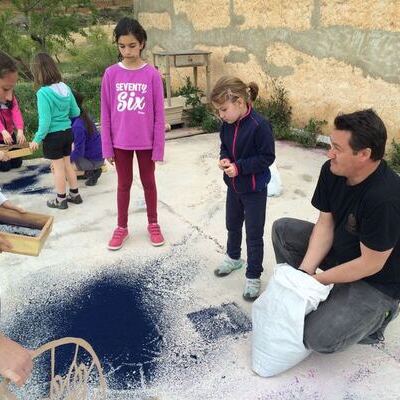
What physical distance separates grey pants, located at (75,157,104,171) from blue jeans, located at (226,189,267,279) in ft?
6.99

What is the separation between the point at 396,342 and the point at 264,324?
770 mm

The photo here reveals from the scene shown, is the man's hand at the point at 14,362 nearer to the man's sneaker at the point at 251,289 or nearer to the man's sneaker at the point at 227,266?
the man's sneaker at the point at 251,289

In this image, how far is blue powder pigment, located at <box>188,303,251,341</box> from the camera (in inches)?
98.4

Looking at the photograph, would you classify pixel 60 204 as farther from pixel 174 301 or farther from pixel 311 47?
pixel 311 47

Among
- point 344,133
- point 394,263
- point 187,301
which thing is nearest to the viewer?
point 344,133

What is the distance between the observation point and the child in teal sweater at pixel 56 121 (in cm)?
372

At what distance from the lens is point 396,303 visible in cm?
216

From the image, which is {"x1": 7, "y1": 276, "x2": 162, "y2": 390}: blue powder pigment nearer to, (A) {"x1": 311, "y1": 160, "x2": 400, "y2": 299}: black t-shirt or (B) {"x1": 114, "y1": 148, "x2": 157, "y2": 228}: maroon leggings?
(B) {"x1": 114, "y1": 148, "x2": 157, "y2": 228}: maroon leggings

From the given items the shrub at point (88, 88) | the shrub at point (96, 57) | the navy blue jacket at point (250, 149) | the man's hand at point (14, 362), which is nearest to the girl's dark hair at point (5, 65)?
the navy blue jacket at point (250, 149)

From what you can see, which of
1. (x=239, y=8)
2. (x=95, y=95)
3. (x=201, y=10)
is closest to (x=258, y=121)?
(x=239, y=8)

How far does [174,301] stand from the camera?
279 cm

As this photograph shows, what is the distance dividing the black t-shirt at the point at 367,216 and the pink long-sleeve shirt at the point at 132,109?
1329 millimetres

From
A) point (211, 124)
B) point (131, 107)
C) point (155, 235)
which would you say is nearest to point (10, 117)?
point (131, 107)

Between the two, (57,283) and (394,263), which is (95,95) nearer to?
(57,283)
